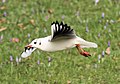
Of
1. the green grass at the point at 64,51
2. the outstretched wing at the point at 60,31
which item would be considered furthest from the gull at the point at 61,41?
the green grass at the point at 64,51

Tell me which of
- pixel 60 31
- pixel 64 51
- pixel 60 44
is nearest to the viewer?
pixel 60 31

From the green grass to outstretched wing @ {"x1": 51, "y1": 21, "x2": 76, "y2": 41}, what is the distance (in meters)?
2.34

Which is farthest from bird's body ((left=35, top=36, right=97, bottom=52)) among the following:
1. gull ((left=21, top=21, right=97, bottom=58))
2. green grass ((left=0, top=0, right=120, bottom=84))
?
green grass ((left=0, top=0, right=120, bottom=84))

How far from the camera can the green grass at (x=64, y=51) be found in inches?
241

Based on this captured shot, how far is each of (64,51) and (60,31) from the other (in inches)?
133

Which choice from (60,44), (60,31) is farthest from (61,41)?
(60,31)

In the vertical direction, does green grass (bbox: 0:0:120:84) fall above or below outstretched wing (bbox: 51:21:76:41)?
below

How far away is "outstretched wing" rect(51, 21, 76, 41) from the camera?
354 cm

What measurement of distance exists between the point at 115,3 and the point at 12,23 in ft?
8.64

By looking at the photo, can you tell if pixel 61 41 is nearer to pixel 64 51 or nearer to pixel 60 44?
pixel 60 44

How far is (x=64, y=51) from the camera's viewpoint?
6.95 metres

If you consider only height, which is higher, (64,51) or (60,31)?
(60,31)

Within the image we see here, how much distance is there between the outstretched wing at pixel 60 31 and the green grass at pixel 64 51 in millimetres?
2336

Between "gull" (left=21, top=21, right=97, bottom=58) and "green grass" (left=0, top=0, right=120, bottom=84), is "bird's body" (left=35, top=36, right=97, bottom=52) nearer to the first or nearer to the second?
"gull" (left=21, top=21, right=97, bottom=58)
